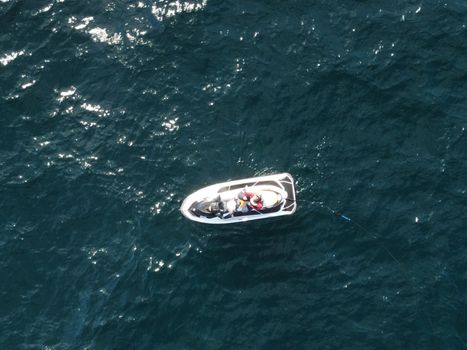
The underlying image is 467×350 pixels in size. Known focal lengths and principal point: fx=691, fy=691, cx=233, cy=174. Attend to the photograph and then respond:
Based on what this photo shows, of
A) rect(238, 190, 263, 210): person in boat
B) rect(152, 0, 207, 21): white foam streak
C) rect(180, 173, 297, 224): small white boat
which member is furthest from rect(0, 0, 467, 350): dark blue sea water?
rect(238, 190, 263, 210): person in boat

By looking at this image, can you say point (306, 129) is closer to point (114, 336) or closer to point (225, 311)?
point (225, 311)

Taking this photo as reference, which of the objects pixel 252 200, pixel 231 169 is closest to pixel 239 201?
pixel 252 200

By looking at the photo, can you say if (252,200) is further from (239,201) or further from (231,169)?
(231,169)

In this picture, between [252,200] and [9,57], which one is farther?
[9,57]

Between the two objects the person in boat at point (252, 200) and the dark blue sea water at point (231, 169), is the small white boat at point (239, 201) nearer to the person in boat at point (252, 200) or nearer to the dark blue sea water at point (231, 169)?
the person in boat at point (252, 200)

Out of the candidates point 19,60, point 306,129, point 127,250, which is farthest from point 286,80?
point 19,60

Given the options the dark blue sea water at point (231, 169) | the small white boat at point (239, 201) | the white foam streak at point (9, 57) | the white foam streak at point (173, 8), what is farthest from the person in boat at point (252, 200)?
the white foam streak at point (9, 57)
